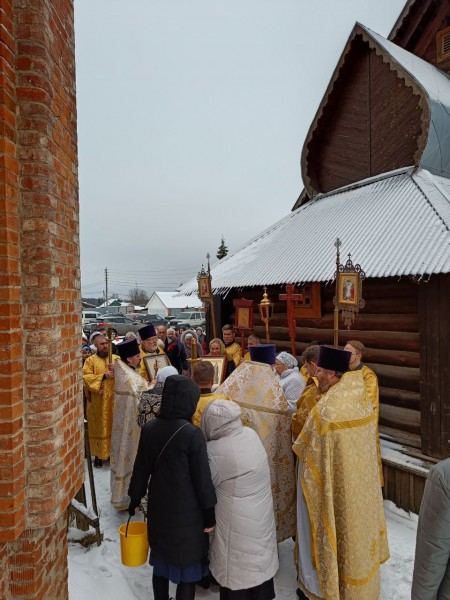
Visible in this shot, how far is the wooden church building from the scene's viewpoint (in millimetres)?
5285

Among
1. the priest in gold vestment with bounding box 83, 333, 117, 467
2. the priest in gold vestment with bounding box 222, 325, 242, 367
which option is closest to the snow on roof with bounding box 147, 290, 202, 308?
the priest in gold vestment with bounding box 222, 325, 242, 367

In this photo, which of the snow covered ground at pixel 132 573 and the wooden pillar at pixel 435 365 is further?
the wooden pillar at pixel 435 365

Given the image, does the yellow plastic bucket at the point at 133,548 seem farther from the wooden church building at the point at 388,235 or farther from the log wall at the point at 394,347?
the log wall at the point at 394,347

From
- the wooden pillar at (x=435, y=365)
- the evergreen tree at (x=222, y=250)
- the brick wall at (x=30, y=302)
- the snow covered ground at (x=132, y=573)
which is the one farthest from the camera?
the evergreen tree at (x=222, y=250)

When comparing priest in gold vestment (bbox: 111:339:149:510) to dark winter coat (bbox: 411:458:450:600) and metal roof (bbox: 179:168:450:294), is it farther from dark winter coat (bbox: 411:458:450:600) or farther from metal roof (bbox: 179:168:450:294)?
dark winter coat (bbox: 411:458:450:600)

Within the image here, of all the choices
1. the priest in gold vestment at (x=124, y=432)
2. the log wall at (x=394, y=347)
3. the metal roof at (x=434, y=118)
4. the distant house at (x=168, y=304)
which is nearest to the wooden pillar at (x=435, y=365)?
the log wall at (x=394, y=347)

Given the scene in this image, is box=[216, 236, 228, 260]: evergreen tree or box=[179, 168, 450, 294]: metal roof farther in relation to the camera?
box=[216, 236, 228, 260]: evergreen tree

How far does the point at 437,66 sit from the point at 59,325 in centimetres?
990

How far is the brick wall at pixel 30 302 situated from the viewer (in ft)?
7.08

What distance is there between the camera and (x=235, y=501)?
296cm

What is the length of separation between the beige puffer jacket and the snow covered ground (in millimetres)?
785

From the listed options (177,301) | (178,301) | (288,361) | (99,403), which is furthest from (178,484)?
(177,301)

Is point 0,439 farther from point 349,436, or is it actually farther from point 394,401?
point 394,401

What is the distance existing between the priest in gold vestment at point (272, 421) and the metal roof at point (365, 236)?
7.43ft
